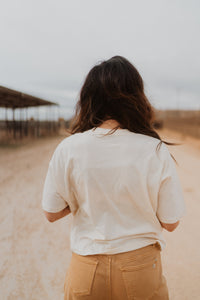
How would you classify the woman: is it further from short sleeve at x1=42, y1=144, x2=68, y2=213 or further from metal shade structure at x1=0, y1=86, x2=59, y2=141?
metal shade structure at x1=0, y1=86, x2=59, y2=141

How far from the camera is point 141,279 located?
0.95m

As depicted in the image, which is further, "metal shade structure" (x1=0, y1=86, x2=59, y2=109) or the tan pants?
"metal shade structure" (x1=0, y1=86, x2=59, y2=109)

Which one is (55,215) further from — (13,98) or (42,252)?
(13,98)

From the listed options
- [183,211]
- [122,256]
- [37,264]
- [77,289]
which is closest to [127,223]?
[122,256]

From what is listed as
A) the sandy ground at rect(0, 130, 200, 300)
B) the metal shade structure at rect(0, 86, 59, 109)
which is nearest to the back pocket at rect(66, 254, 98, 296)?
the sandy ground at rect(0, 130, 200, 300)

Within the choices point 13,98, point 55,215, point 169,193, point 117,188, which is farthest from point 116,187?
point 13,98

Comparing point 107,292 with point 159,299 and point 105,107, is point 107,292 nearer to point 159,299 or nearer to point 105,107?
point 159,299

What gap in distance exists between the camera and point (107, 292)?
95cm

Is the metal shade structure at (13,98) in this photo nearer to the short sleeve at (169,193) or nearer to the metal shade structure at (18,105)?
the metal shade structure at (18,105)

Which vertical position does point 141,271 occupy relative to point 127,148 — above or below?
below

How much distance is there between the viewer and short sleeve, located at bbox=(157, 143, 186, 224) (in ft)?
2.97

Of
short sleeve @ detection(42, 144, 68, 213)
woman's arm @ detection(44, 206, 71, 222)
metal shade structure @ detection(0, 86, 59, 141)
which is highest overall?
short sleeve @ detection(42, 144, 68, 213)

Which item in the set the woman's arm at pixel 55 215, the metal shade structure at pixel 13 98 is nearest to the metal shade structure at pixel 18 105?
the metal shade structure at pixel 13 98

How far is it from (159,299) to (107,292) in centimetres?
23
